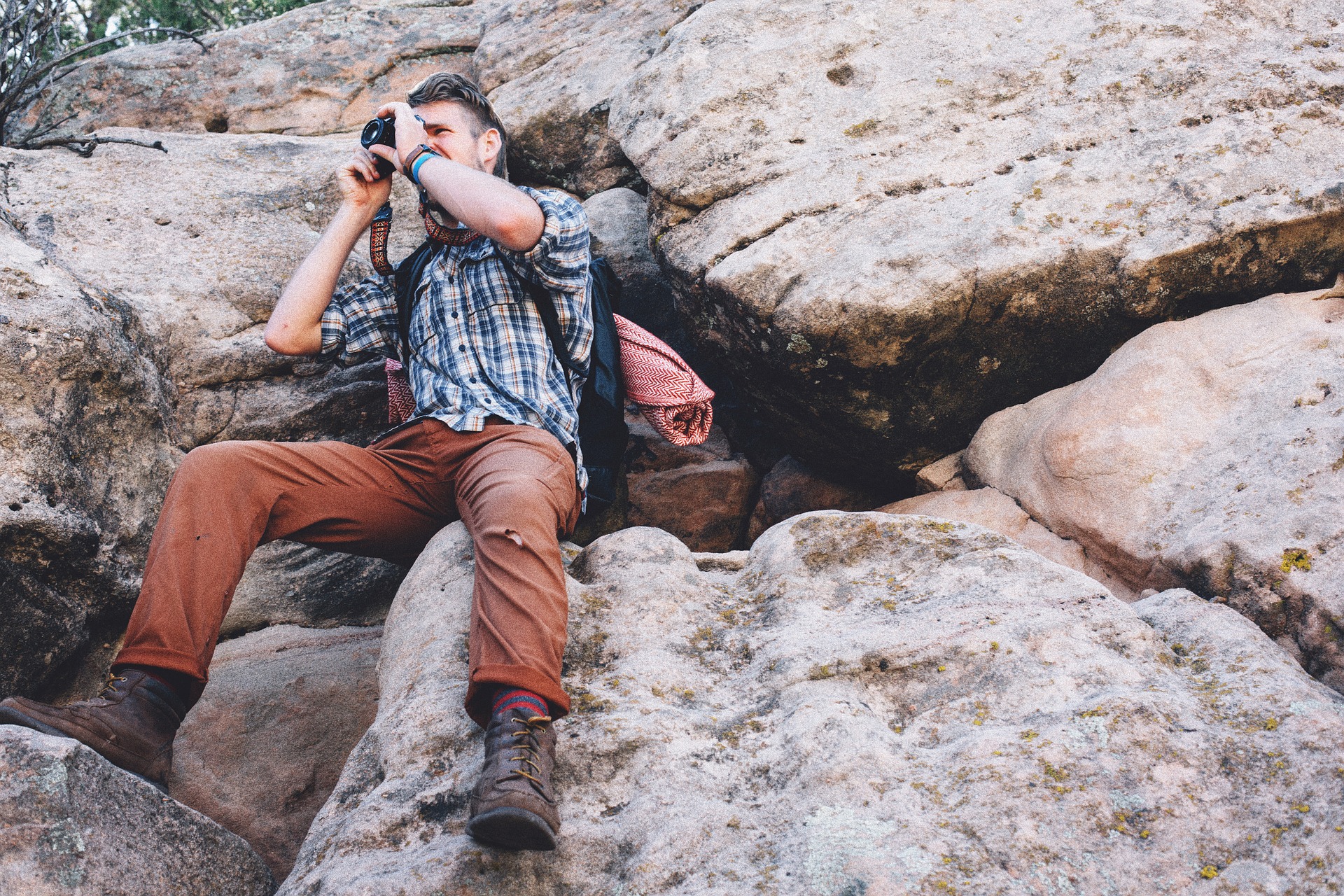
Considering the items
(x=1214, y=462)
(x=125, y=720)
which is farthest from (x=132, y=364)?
(x=1214, y=462)

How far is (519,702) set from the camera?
7.62 feet

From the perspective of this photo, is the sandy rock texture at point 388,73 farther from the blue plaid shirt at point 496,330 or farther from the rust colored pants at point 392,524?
the rust colored pants at point 392,524

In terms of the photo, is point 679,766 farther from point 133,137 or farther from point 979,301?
point 133,137

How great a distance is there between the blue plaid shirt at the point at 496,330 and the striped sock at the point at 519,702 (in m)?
1.20

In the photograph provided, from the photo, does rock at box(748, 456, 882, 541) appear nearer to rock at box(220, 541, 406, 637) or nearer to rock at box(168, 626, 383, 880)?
rock at box(220, 541, 406, 637)

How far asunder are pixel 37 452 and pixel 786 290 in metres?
2.66

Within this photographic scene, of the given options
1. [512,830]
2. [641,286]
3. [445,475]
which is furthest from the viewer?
[641,286]

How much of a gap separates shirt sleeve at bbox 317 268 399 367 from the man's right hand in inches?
12.0

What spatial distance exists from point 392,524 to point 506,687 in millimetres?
1222

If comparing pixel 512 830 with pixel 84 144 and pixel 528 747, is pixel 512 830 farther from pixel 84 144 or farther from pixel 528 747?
pixel 84 144

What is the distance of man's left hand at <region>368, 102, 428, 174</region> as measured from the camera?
11.5ft

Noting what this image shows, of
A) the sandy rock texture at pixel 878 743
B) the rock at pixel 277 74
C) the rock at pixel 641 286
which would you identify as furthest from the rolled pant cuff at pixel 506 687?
the rock at pixel 277 74

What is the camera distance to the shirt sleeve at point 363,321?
3.82 m

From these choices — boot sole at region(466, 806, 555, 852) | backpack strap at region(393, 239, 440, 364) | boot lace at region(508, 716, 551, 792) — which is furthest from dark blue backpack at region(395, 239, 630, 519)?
boot sole at region(466, 806, 555, 852)
